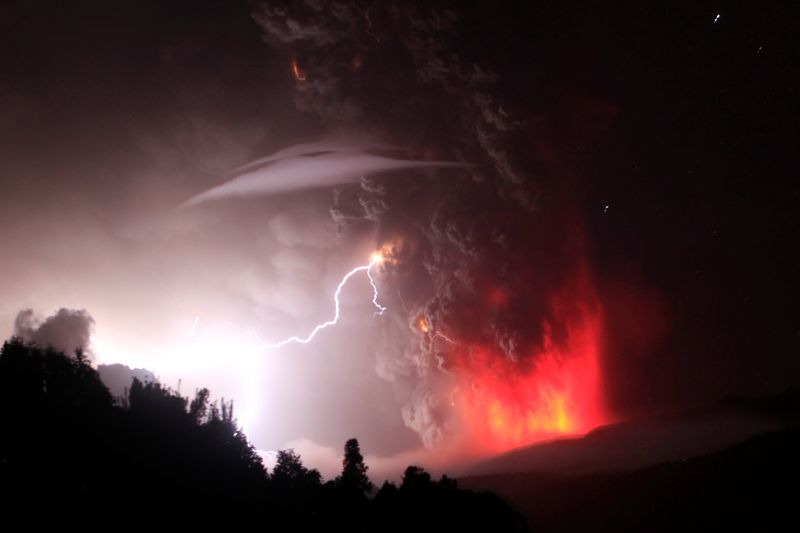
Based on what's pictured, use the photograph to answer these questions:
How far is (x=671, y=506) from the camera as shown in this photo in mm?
40500

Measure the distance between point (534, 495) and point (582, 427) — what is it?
9936 millimetres

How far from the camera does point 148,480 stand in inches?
706

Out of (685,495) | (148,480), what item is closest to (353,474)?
(148,480)

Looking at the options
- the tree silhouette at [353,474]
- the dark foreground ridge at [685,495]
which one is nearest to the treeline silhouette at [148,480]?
the tree silhouette at [353,474]

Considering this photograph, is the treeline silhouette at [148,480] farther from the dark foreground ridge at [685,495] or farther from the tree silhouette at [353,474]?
A: the dark foreground ridge at [685,495]

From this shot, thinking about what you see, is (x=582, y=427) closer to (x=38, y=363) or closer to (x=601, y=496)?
(x=601, y=496)

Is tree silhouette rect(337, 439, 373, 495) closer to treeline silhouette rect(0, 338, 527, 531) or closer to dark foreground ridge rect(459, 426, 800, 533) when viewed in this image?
treeline silhouette rect(0, 338, 527, 531)

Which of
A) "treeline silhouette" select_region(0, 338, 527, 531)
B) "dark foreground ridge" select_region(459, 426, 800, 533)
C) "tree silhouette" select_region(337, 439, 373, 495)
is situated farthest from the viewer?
"dark foreground ridge" select_region(459, 426, 800, 533)

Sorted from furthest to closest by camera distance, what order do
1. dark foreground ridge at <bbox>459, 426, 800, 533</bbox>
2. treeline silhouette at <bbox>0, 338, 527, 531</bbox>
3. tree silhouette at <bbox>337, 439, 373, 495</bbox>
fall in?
dark foreground ridge at <bbox>459, 426, 800, 533</bbox> → tree silhouette at <bbox>337, 439, 373, 495</bbox> → treeline silhouette at <bbox>0, 338, 527, 531</bbox>

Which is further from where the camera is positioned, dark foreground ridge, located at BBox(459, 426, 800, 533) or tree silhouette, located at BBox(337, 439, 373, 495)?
dark foreground ridge, located at BBox(459, 426, 800, 533)

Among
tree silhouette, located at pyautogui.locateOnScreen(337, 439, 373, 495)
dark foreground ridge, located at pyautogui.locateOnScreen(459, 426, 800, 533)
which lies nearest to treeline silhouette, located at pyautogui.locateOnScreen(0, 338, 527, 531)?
tree silhouette, located at pyautogui.locateOnScreen(337, 439, 373, 495)

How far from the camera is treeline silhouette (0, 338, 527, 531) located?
52.7 feet

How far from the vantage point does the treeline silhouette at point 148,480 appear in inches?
633

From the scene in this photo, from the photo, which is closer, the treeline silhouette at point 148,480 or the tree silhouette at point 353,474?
the treeline silhouette at point 148,480
